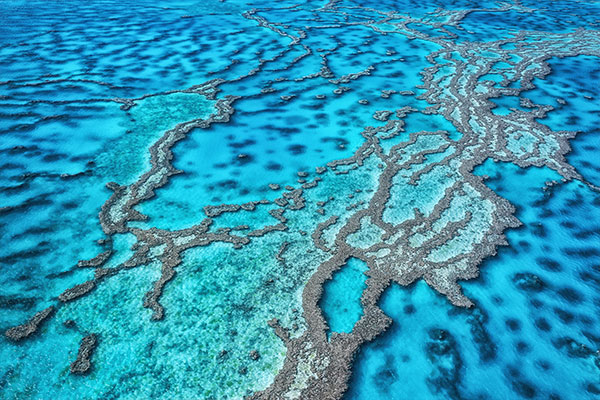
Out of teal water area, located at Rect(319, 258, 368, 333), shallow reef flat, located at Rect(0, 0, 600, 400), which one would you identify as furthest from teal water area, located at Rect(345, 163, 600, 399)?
teal water area, located at Rect(319, 258, 368, 333)

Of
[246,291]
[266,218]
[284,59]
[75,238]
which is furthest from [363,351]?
[284,59]

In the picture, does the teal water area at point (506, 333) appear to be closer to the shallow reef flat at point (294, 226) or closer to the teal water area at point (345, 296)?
the shallow reef flat at point (294, 226)

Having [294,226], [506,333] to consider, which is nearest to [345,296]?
[294,226]

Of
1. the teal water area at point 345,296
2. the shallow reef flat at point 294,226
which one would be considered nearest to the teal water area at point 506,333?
the shallow reef flat at point 294,226

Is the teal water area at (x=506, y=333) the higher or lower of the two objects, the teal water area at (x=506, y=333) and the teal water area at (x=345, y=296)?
the lower

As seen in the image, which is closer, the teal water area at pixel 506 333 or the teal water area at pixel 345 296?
the teal water area at pixel 506 333

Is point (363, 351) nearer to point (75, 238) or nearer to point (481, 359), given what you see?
point (481, 359)

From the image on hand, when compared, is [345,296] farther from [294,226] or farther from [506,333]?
[506,333]

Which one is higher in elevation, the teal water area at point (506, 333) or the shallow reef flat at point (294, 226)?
the shallow reef flat at point (294, 226)
